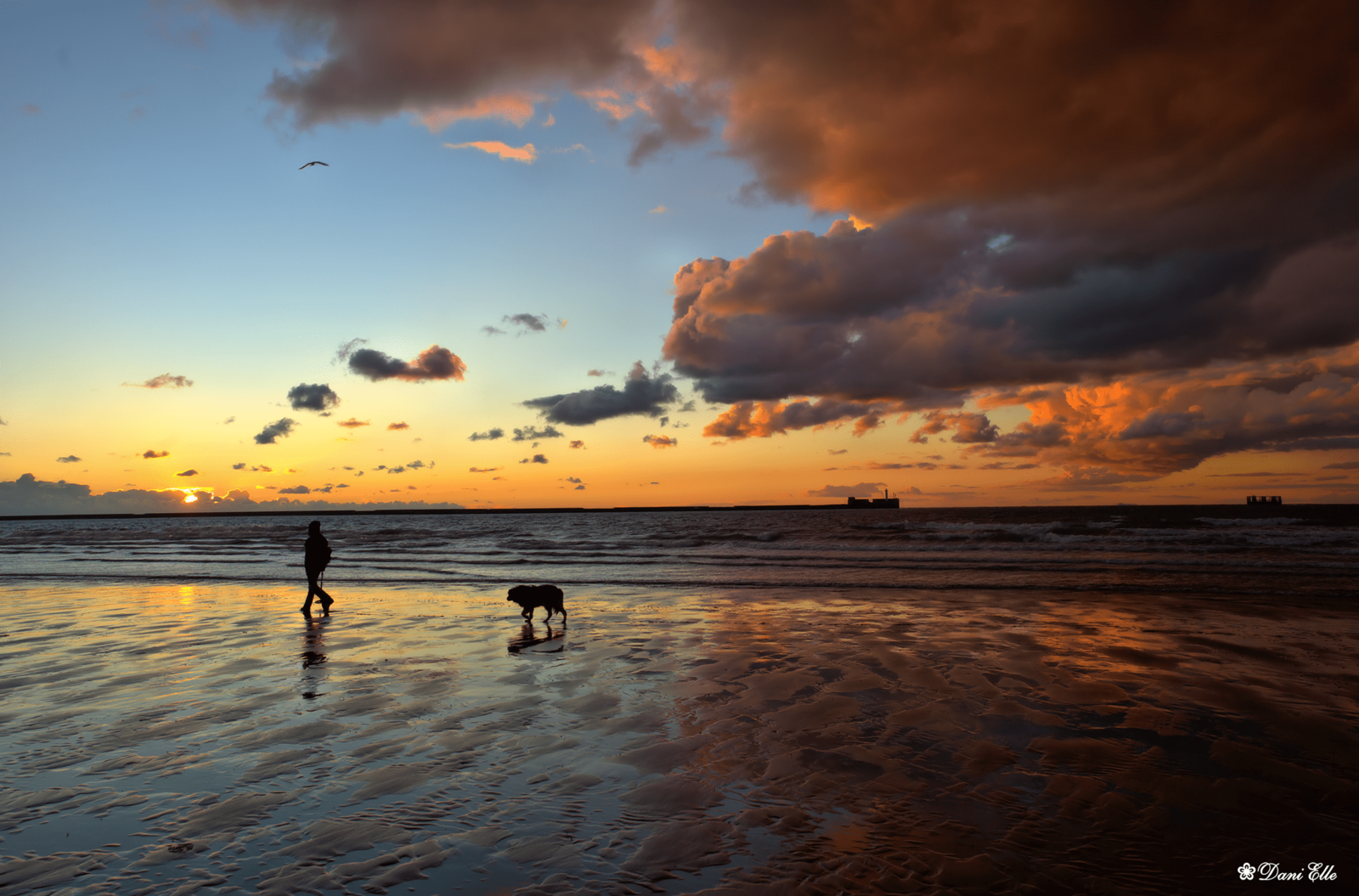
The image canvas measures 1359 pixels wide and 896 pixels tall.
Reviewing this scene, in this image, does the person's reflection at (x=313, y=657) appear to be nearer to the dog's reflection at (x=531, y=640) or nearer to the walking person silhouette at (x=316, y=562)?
the walking person silhouette at (x=316, y=562)

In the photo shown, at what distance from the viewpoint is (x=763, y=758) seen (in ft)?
20.2

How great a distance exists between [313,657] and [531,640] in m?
3.61

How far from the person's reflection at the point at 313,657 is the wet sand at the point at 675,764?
0.11 meters

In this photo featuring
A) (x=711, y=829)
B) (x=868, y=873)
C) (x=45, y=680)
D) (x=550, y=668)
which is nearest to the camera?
(x=868, y=873)

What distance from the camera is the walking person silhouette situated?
50.9 feet

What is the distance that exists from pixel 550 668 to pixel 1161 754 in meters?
7.57

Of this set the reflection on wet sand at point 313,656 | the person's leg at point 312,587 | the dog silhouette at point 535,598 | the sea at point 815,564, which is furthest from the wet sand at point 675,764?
the sea at point 815,564

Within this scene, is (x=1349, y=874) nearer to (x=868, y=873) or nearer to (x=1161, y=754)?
(x=1161, y=754)

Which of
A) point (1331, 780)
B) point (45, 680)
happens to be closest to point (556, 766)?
point (1331, 780)

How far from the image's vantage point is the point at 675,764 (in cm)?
602

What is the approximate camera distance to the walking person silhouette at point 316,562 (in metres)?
15.5

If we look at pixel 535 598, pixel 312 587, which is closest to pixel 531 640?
pixel 535 598

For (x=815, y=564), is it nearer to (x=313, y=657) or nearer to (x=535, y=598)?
(x=535, y=598)

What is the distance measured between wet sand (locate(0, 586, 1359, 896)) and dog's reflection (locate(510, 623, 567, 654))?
0.14 meters
